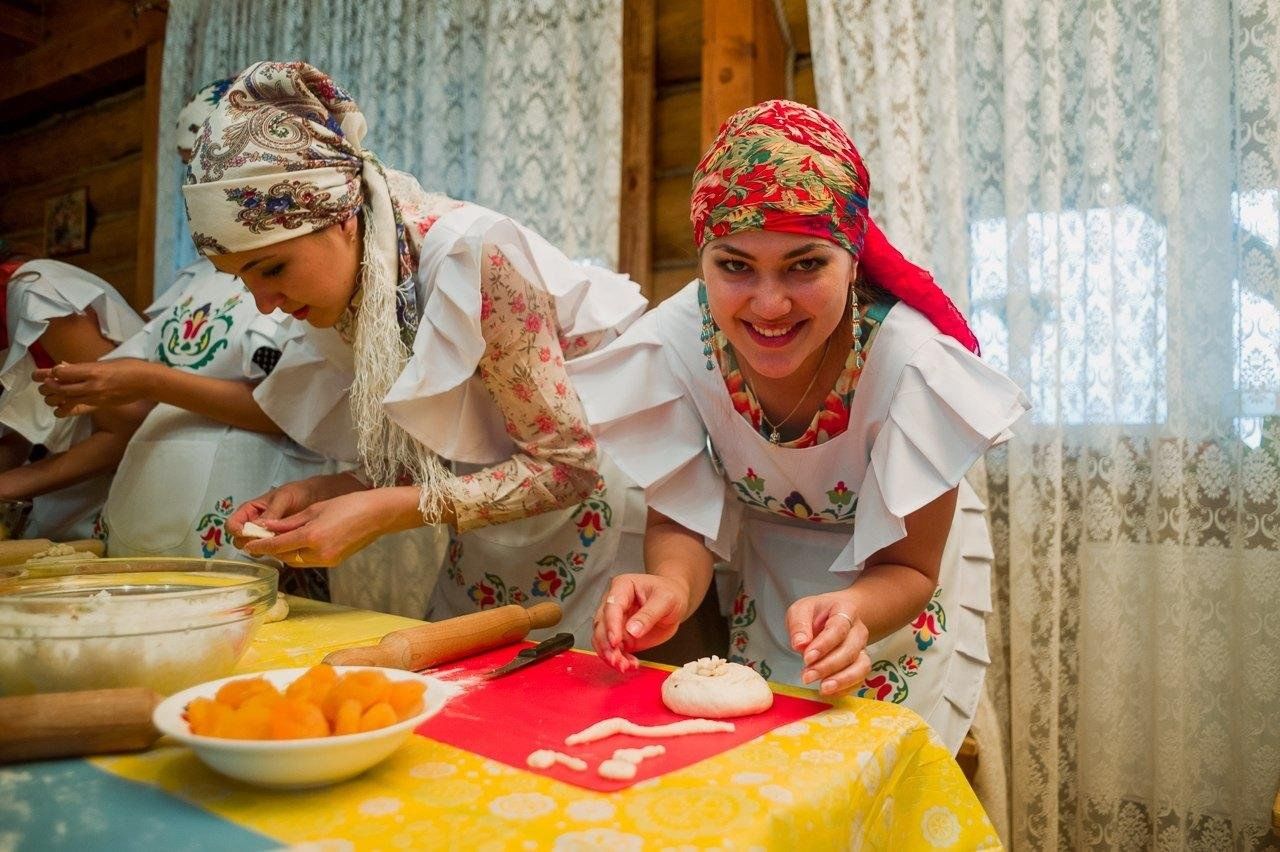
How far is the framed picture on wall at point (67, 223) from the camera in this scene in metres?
4.34

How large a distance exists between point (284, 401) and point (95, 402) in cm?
42

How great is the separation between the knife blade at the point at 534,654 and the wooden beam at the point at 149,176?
336 cm

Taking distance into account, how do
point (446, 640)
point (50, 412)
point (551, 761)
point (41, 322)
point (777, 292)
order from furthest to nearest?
point (50, 412) → point (41, 322) → point (777, 292) → point (446, 640) → point (551, 761)

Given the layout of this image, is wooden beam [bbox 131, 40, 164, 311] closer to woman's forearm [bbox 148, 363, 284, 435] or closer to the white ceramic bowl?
woman's forearm [bbox 148, 363, 284, 435]

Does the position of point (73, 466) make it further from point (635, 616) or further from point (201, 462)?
point (635, 616)

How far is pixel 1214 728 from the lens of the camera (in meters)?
1.76

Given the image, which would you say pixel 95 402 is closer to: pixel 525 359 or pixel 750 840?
pixel 525 359

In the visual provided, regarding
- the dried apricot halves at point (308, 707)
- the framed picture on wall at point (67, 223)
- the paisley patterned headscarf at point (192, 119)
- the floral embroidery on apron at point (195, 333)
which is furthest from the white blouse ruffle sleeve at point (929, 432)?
the framed picture on wall at point (67, 223)

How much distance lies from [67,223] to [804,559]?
14.7 feet

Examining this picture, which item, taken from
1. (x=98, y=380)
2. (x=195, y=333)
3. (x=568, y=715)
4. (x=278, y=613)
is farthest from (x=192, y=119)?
(x=568, y=715)

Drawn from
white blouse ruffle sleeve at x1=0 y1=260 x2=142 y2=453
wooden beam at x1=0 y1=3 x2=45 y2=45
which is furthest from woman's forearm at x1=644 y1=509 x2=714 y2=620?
wooden beam at x1=0 y1=3 x2=45 y2=45

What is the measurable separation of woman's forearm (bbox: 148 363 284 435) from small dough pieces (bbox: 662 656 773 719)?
4.21 ft

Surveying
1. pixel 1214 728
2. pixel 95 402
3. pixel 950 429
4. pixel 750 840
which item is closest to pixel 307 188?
pixel 95 402

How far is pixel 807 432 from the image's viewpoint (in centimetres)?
128
